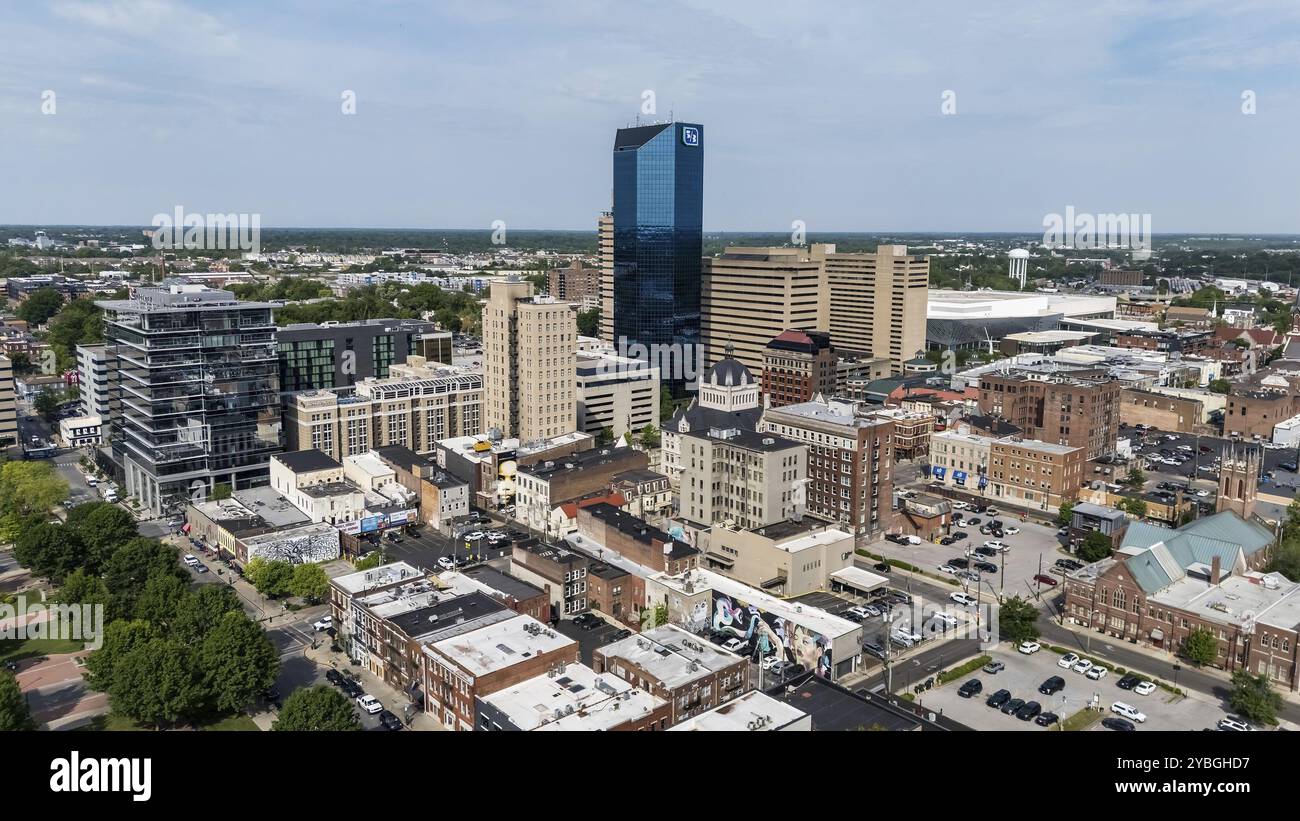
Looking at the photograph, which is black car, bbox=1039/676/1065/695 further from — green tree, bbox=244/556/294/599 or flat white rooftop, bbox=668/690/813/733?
green tree, bbox=244/556/294/599

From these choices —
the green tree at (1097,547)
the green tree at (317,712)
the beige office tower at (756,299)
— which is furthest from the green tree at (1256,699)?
the beige office tower at (756,299)

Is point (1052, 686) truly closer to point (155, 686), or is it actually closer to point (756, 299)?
point (155, 686)

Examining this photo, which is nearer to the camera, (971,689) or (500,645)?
(500,645)

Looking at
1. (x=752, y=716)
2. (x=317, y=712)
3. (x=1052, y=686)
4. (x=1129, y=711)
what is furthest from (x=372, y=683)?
(x=1129, y=711)

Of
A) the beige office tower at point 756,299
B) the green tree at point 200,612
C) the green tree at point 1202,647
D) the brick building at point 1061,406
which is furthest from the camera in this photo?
the beige office tower at point 756,299

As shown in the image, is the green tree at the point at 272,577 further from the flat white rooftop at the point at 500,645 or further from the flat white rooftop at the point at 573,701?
the flat white rooftop at the point at 573,701

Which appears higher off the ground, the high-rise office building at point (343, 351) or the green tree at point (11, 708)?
the high-rise office building at point (343, 351)

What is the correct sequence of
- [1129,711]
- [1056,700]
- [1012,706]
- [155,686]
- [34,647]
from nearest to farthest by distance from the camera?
[155,686] < [1129,711] < [1012,706] < [1056,700] < [34,647]

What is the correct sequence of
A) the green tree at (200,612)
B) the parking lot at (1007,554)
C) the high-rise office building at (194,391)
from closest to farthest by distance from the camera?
the green tree at (200,612)
the parking lot at (1007,554)
the high-rise office building at (194,391)
